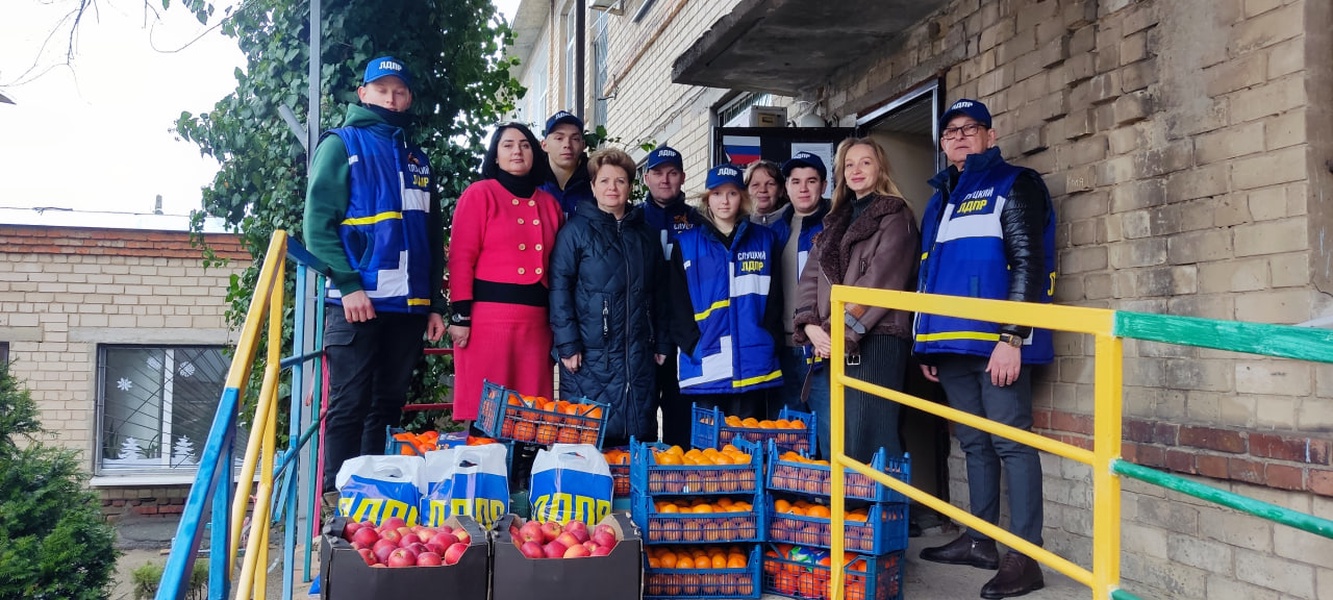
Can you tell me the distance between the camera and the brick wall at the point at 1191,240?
2824mm

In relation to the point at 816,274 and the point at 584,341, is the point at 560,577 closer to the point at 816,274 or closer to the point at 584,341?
the point at 584,341

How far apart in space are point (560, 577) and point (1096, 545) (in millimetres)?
1622

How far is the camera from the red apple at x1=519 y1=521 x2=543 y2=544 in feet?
9.51

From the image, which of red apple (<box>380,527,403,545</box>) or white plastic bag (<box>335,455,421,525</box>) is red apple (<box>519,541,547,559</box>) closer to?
red apple (<box>380,527,403,545</box>)

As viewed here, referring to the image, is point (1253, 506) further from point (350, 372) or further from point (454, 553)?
point (350, 372)

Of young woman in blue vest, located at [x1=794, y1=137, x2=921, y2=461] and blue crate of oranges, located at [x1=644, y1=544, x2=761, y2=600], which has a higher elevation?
young woman in blue vest, located at [x1=794, y1=137, x2=921, y2=461]

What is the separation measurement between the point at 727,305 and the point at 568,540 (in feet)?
5.50

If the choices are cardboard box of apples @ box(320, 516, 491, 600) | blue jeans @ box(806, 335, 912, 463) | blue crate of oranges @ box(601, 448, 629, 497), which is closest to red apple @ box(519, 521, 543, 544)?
cardboard box of apples @ box(320, 516, 491, 600)

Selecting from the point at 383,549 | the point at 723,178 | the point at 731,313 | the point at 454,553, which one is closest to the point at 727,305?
the point at 731,313

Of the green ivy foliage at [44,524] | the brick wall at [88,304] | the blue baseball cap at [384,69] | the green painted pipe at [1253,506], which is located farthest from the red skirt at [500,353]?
the brick wall at [88,304]

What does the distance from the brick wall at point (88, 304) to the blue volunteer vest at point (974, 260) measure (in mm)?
9054

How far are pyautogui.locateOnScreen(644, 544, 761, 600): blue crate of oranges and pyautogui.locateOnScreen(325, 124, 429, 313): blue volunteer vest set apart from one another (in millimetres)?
1457

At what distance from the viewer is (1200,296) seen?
3.16 m

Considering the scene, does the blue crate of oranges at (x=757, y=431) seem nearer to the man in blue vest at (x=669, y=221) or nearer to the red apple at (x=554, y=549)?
the man in blue vest at (x=669, y=221)
